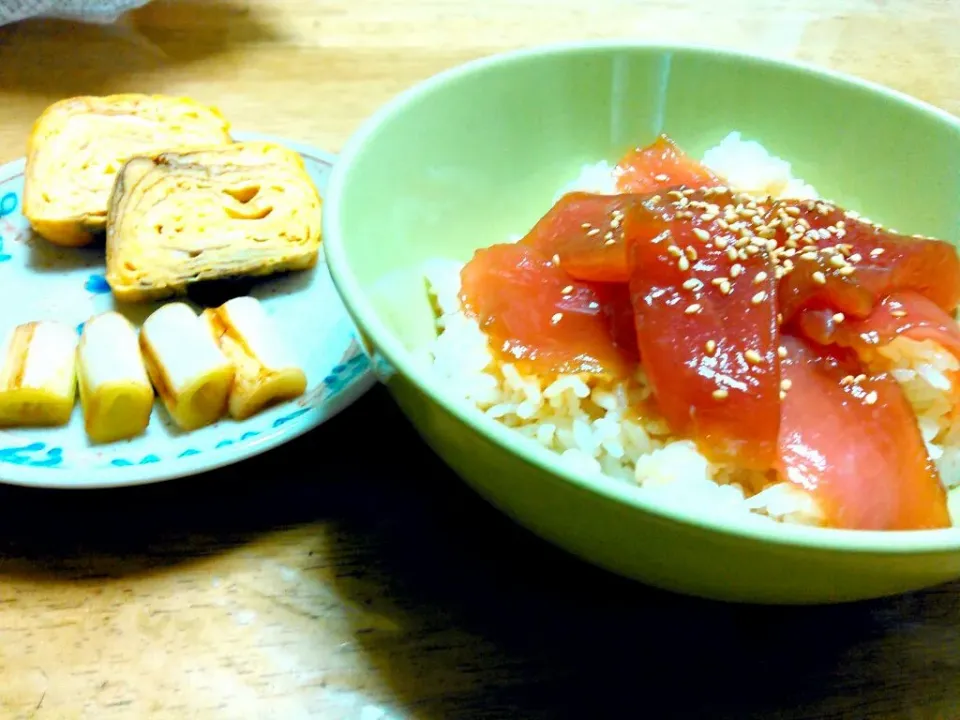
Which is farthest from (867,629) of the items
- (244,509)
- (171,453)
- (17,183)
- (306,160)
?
(17,183)

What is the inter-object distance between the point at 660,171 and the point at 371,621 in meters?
0.76

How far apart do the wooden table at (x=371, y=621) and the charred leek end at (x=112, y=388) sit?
0.09m

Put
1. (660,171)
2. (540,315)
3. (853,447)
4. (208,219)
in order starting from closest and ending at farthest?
(853,447)
(540,315)
(660,171)
(208,219)

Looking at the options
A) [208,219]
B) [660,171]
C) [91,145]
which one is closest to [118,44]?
[91,145]

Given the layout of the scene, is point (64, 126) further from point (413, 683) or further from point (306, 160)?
point (413, 683)

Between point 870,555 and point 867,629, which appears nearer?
point 870,555

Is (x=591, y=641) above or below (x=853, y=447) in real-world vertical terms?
below

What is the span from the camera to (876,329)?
→ 0.92 meters

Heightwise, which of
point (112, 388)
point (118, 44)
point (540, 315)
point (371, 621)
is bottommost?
point (371, 621)

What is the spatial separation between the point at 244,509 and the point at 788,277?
0.70m

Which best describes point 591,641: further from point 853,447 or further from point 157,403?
point 157,403

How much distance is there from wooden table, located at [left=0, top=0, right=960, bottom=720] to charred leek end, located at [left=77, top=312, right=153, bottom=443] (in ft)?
0.31

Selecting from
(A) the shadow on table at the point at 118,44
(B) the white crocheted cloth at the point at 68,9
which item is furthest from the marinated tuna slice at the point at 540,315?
(B) the white crocheted cloth at the point at 68,9

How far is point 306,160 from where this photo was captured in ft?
4.93
